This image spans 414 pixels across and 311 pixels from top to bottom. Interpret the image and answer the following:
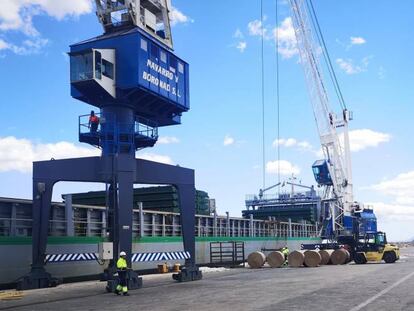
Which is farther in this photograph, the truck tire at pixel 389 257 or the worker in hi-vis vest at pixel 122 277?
the truck tire at pixel 389 257

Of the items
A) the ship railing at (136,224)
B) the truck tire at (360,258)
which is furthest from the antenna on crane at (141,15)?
the truck tire at (360,258)

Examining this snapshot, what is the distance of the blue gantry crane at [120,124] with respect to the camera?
21625 mm

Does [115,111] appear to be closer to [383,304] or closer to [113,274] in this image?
[113,274]

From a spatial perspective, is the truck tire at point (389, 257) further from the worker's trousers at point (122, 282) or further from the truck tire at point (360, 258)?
the worker's trousers at point (122, 282)

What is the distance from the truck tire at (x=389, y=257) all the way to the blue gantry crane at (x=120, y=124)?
1846cm

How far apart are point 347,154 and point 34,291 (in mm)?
37282

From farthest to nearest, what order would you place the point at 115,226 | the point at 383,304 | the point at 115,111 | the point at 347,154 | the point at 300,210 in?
the point at 300,210 → the point at 347,154 → the point at 115,111 → the point at 115,226 → the point at 383,304

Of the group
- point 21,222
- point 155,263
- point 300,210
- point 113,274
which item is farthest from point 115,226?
point 300,210

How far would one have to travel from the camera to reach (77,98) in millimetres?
23406

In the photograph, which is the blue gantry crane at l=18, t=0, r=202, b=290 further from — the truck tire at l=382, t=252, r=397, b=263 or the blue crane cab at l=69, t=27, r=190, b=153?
the truck tire at l=382, t=252, r=397, b=263

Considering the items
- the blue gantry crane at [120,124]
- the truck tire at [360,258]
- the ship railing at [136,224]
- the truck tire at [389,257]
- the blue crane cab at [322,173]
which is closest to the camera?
the blue gantry crane at [120,124]

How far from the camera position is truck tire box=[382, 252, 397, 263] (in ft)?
122

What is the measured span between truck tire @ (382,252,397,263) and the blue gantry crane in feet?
60.6

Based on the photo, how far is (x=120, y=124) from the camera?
23.1 meters
